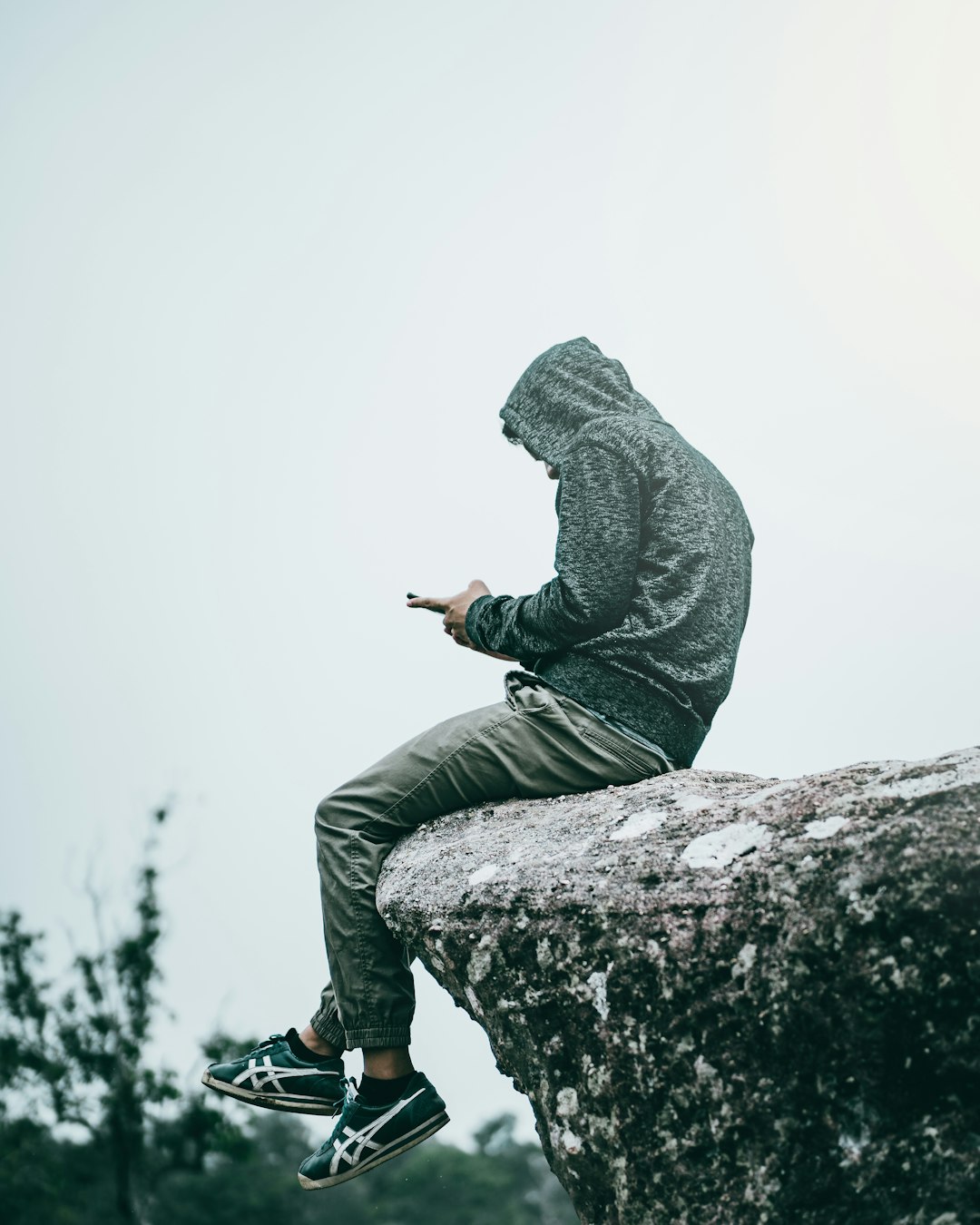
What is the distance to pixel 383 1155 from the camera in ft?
10.3

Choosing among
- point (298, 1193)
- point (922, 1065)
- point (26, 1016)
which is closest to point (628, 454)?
point (922, 1065)

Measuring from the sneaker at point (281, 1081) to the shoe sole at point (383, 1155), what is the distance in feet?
0.90

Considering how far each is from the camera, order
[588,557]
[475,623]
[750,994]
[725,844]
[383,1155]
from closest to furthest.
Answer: [750,994] < [725,844] < [383,1155] < [588,557] < [475,623]

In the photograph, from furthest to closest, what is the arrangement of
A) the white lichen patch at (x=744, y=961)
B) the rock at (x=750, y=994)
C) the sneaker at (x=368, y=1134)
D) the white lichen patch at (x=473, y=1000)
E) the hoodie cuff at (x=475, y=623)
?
the hoodie cuff at (x=475, y=623) < the sneaker at (x=368, y=1134) < the white lichen patch at (x=473, y=1000) < the white lichen patch at (x=744, y=961) < the rock at (x=750, y=994)

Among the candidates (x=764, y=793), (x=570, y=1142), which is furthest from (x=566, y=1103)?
(x=764, y=793)

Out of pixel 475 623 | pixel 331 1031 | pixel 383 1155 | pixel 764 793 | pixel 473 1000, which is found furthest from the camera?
pixel 475 623

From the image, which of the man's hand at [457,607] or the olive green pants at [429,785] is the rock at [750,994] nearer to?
the olive green pants at [429,785]

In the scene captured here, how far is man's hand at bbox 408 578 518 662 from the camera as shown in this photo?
3773 millimetres

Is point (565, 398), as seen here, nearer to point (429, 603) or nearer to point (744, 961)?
point (429, 603)

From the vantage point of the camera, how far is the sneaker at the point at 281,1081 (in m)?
3.43

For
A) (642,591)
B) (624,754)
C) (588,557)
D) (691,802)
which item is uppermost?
(588,557)

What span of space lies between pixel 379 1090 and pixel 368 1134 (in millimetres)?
130

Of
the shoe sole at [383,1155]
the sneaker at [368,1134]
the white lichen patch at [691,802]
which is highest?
the white lichen patch at [691,802]

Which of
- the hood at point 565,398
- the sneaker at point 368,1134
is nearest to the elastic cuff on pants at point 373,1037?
the sneaker at point 368,1134
